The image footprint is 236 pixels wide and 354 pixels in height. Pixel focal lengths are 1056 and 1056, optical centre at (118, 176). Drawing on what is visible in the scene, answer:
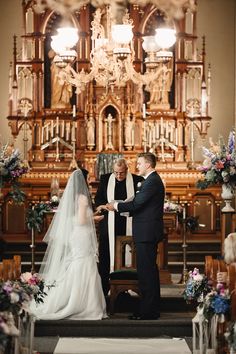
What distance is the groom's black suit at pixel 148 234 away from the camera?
36.9ft

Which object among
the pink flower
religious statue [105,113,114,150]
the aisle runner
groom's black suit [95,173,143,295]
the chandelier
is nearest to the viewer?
the aisle runner

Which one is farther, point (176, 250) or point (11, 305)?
point (176, 250)

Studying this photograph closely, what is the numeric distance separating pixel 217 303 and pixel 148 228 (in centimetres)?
222

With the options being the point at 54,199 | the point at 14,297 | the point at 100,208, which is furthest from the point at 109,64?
the point at 14,297

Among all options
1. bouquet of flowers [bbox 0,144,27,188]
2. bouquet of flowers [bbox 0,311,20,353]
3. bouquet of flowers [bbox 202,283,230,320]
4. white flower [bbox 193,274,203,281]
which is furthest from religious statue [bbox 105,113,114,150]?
bouquet of flowers [bbox 0,311,20,353]

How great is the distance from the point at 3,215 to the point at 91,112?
241cm

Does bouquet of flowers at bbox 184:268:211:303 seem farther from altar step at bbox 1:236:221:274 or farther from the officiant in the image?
altar step at bbox 1:236:221:274

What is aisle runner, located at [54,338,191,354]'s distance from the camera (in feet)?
33.7

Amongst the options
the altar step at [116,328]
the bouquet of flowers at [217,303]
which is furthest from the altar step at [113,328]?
the bouquet of flowers at [217,303]

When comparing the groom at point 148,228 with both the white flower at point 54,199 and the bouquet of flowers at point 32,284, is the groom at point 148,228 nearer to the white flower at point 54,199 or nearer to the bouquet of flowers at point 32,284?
the bouquet of flowers at point 32,284

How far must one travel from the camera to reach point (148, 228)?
1127cm

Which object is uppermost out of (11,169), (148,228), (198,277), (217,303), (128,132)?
(128,132)

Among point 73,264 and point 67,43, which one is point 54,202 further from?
point 73,264

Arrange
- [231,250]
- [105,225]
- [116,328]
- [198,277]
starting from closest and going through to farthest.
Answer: [231,250], [198,277], [116,328], [105,225]
